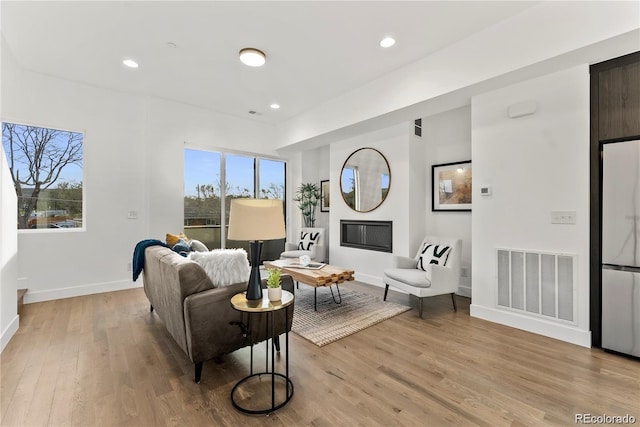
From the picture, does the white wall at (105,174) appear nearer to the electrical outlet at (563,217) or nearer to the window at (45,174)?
the window at (45,174)

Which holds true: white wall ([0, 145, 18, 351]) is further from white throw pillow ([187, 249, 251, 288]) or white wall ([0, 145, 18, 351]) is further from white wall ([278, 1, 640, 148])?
white wall ([278, 1, 640, 148])

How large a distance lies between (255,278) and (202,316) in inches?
18.8

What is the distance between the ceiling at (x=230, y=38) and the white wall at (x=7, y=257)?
1452 millimetres

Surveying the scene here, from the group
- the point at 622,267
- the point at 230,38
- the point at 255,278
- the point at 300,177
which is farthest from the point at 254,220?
the point at 300,177

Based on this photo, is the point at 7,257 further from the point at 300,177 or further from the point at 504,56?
the point at 504,56

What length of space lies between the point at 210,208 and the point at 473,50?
4.57 meters

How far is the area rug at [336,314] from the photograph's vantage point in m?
2.91

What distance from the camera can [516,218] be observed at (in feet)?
10.1

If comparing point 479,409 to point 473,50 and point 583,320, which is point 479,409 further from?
point 473,50

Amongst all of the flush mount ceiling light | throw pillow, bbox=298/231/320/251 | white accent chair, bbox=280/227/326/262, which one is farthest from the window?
throw pillow, bbox=298/231/320/251

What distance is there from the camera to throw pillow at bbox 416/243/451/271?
3.73m

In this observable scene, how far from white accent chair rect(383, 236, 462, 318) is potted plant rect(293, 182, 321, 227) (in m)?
2.73

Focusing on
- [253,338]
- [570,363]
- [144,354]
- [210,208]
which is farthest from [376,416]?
[210,208]

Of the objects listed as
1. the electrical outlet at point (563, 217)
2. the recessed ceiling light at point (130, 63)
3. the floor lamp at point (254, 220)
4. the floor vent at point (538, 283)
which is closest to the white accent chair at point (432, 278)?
the floor vent at point (538, 283)
